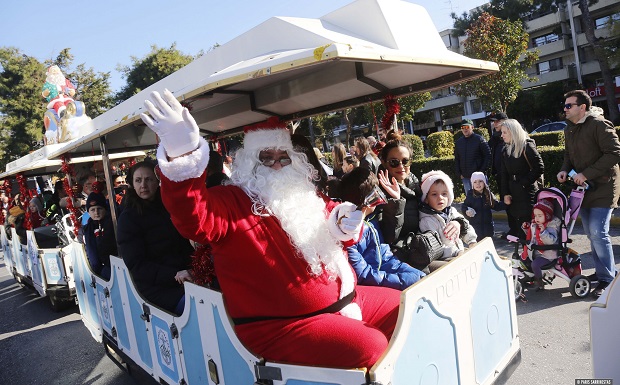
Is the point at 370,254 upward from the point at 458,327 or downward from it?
upward

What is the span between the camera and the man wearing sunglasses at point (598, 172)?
4145 mm

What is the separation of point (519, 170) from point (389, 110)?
259 cm

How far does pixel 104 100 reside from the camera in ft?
103

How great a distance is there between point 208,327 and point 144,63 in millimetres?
37046

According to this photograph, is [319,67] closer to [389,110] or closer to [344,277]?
[389,110]

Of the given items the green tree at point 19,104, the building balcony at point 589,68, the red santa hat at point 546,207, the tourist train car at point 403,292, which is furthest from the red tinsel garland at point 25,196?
the building balcony at point 589,68

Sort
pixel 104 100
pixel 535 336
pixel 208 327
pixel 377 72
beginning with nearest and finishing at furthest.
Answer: pixel 208 327
pixel 377 72
pixel 535 336
pixel 104 100

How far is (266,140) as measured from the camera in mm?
2547

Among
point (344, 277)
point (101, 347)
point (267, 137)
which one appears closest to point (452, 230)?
point (344, 277)

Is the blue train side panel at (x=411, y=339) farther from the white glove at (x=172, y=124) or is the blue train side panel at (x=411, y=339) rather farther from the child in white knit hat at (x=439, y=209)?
the white glove at (x=172, y=124)

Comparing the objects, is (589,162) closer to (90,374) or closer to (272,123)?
(272,123)

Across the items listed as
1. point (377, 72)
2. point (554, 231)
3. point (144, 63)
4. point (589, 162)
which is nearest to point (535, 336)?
point (554, 231)

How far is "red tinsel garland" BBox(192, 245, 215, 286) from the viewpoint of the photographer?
8.68ft

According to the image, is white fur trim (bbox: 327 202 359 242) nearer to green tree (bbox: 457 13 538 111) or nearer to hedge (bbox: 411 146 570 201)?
hedge (bbox: 411 146 570 201)
